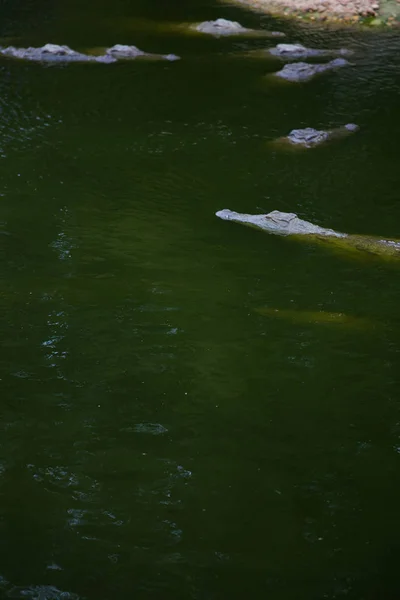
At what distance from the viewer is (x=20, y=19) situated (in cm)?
2236

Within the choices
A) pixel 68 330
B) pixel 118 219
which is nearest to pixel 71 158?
pixel 118 219

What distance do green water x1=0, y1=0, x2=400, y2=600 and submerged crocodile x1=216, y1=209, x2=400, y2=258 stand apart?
0.22 m

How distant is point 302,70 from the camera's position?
57.1 feet

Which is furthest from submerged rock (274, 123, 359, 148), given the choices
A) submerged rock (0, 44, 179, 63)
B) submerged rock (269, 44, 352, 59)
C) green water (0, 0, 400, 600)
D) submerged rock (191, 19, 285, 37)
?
submerged rock (191, 19, 285, 37)

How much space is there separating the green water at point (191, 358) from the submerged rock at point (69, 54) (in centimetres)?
291

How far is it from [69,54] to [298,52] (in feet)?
17.9

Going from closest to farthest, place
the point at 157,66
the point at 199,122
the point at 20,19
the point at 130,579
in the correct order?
the point at 130,579, the point at 199,122, the point at 157,66, the point at 20,19

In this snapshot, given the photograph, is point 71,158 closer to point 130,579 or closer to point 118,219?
point 118,219

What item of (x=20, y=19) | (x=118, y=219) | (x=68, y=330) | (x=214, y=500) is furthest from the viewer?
(x=20, y=19)

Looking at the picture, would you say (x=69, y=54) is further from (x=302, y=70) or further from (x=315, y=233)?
(x=315, y=233)

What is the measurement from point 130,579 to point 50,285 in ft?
15.2

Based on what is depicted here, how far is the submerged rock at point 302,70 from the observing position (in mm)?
17172

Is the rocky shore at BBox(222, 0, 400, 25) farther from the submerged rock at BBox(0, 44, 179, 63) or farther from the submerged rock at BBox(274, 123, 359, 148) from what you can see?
the submerged rock at BBox(274, 123, 359, 148)

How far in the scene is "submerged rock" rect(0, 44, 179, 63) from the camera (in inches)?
719
